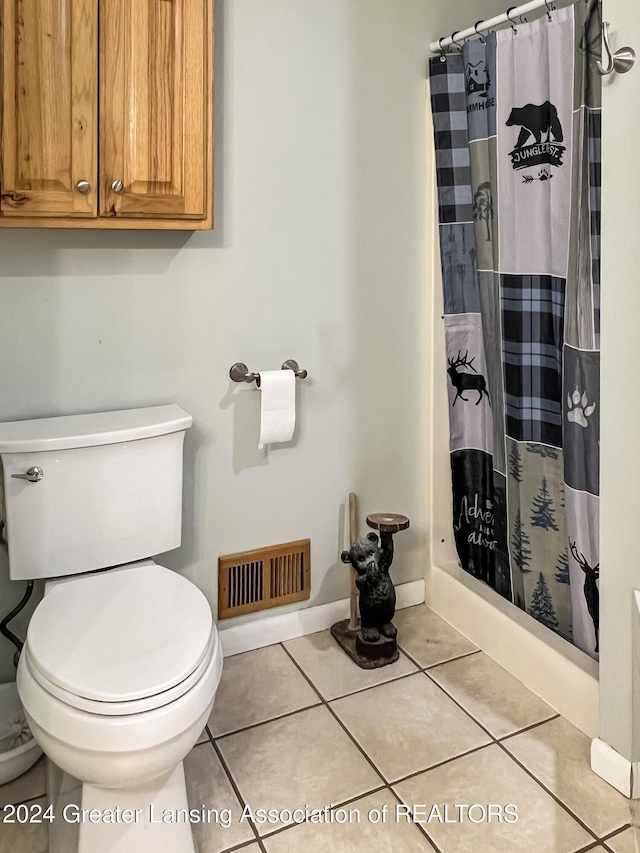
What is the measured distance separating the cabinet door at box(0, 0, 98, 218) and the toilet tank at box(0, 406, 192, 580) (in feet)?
1.64

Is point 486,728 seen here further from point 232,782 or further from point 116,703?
point 116,703

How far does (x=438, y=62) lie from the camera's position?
2203mm

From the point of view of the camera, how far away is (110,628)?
153cm

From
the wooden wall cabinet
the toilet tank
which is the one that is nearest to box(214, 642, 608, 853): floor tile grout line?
the toilet tank

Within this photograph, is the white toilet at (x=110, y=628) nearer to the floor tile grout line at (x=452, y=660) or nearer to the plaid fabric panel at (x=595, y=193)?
the floor tile grout line at (x=452, y=660)

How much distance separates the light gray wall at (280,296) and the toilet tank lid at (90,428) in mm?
74

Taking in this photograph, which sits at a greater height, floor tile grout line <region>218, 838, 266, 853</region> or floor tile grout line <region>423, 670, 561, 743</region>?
floor tile grout line <region>423, 670, 561, 743</region>

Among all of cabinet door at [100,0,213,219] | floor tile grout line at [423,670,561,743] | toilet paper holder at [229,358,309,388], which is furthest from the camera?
toilet paper holder at [229,358,309,388]

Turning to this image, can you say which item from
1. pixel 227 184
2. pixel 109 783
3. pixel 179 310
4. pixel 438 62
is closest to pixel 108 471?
pixel 179 310

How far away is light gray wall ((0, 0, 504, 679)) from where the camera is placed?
1919 millimetres

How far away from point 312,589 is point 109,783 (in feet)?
3.50

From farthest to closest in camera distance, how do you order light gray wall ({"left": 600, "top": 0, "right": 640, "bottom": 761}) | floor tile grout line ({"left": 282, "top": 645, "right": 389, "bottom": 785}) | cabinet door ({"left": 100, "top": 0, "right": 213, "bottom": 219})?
floor tile grout line ({"left": 282, "top": 645, "right": 389, "bottom": 785}), cabinet door ({"left": 100, "top": 0, "right": 213, "bottom": 219}), light gray wall ({"left": 600, "top": 0, "right": 640, "bottom": 761})

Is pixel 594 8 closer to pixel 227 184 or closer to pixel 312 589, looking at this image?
pixel 227 184

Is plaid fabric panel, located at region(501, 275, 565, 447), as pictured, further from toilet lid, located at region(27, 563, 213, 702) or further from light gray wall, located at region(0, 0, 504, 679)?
toilet lid, located at region(27, 563, 213, 702)
